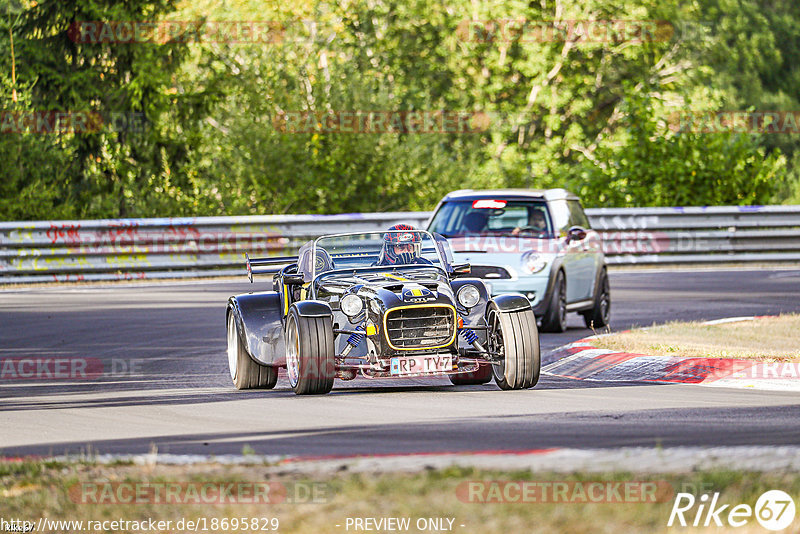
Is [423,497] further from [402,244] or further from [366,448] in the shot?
[402,244]

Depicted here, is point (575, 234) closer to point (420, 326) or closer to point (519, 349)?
point (519, 349)

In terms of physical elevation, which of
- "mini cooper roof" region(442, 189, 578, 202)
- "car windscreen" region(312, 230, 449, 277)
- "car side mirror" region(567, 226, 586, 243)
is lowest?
"car side mirror" region(567, 226, 586, 243)

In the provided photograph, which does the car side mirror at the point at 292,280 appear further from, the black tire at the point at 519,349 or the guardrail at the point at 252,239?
the guardrail at the point at 252,239

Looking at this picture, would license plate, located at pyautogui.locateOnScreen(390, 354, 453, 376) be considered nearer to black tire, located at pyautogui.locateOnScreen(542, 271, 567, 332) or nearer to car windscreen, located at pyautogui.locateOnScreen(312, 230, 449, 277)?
car windscreen, located at pyautogui.locateOnScreen(312, 230, 449, 277)

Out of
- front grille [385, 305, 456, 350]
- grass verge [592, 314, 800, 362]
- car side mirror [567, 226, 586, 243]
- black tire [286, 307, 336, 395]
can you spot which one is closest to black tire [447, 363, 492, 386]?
front grille [385, 305, 456, 350]

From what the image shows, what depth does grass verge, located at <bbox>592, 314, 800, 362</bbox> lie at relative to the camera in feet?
44.1

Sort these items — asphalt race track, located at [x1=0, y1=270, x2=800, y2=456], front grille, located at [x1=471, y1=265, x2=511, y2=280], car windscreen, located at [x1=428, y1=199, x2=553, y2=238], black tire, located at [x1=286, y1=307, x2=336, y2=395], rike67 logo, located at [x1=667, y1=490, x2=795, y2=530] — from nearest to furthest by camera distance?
rike67 logo, located at [x1=667, y1=490, x2=795, y2=530] → asphalt race track, located at [x1=0, y1=270, x2=800, y2=456] → black tire, located at [x1=286, y1=307, x2=336, y2=395] → front grille, located at [x1=471, y1=265, x2=511, y2=280] → car windscreen, located at [x1=428, y1=199, x2=553, y2=238]

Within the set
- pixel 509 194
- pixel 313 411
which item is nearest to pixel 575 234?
pixel 509 194

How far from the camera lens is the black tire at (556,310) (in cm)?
1734

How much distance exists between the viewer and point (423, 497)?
6.39m

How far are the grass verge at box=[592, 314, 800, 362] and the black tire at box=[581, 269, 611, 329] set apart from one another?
1.90 metres

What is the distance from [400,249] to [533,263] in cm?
488

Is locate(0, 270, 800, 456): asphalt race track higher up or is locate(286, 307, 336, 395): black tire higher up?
locate(286, 307, 336, 395): black tire

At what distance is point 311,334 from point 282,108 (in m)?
23.9
